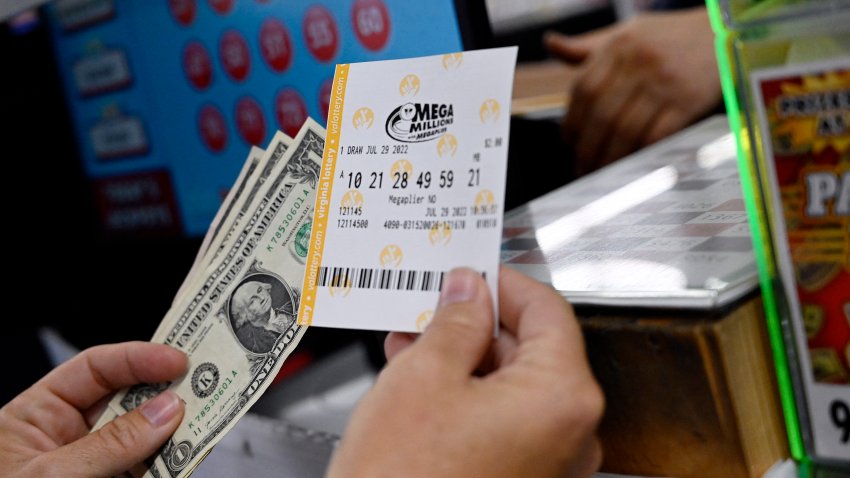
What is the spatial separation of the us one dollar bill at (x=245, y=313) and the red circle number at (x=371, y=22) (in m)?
0.25

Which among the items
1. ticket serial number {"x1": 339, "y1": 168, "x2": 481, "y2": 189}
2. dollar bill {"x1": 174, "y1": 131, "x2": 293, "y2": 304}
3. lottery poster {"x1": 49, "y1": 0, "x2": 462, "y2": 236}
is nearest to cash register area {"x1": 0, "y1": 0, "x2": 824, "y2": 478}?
→ lottery poster {"x1": 49, "y1": 0, "x2": 462, "y2": 236}

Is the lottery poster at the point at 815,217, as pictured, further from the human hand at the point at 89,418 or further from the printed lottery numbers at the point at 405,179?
the human hand at the point at 89,418

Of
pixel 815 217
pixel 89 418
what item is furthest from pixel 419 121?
pixel 89 418

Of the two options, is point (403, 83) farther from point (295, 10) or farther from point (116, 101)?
point (116, 101)

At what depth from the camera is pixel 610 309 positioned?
590 mm

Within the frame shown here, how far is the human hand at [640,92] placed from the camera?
135 cm

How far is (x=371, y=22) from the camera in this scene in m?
0.97

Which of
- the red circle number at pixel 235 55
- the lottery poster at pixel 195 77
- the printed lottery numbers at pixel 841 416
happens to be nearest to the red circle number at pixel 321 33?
the lottery poster at pixel 195 77

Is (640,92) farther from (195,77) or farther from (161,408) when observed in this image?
(161,408)

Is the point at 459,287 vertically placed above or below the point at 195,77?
below

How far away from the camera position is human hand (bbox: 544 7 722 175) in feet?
4.42

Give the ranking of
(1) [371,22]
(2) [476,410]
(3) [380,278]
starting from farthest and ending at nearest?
(1) [371,22] → (3) [380,278] → (2) [476,410]

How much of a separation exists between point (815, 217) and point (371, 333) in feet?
2.40

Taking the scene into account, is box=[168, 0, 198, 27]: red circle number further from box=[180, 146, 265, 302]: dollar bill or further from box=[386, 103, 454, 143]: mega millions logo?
box=[386, 103, 454, 143]: mega millions logo
